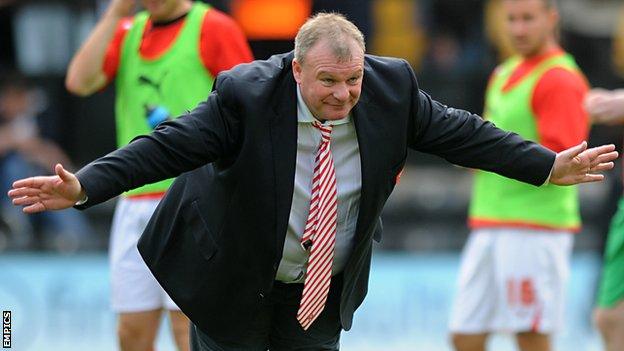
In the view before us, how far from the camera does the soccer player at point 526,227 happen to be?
23.9 ft

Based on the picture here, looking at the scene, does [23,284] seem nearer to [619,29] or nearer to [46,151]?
[46,151]

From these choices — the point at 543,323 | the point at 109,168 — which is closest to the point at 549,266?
the point at 543,323

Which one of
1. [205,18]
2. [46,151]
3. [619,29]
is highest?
[205,18]

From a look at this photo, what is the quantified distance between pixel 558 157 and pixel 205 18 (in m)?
2.17

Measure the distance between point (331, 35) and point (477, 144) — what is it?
2.42ft

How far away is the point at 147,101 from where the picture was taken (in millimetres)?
6672

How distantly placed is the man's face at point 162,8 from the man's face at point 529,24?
187cm

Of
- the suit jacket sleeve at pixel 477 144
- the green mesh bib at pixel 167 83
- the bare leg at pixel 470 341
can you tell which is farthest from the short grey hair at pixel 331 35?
the bare leg at pixel 470 341

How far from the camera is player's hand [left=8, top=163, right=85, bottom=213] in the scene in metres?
4.62

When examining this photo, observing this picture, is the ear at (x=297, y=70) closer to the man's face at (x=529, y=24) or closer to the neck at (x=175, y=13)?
the neck at (x=175, y=13)

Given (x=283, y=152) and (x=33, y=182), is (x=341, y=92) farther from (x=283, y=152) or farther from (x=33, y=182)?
(x=33, y=182)

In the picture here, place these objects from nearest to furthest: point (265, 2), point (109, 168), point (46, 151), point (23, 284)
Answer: point (109, 168), point (23, 284), point (265, 2), point (46, 151)

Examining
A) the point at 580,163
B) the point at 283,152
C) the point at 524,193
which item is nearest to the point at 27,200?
the point at 283,152

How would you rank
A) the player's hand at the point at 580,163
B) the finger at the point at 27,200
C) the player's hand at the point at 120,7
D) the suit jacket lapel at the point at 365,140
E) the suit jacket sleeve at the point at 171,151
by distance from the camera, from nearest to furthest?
the finger at the point at 27,200 → the suit jacket sleeve at the point at 171,151 → the suit jacket lapel at the point at 365,140 → the player's hand at the point at 580,163 → the player's hand at the point at 120,7
